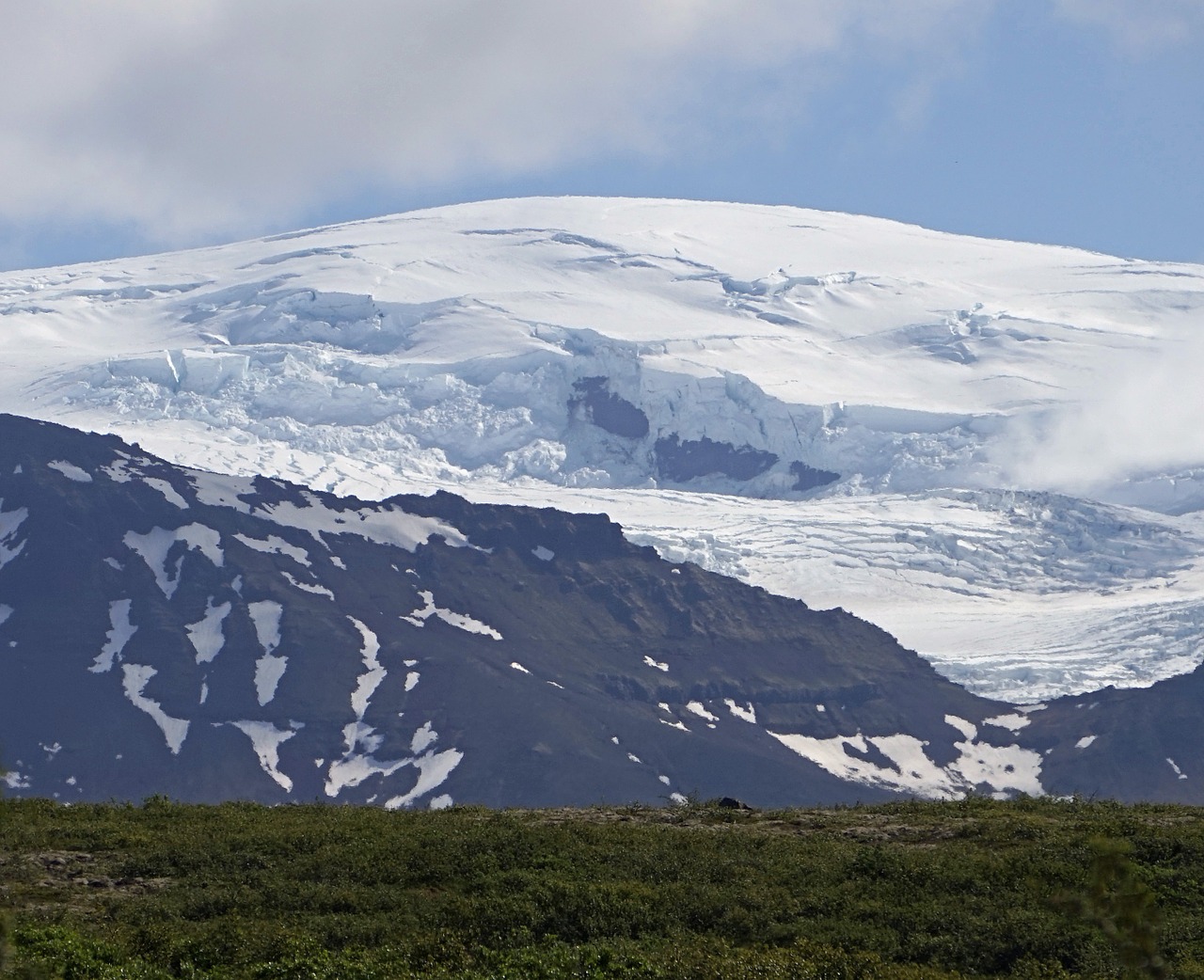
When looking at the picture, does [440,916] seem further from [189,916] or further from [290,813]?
[290,813]

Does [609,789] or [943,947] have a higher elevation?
[943,947]

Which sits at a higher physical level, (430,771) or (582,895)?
(582,895)

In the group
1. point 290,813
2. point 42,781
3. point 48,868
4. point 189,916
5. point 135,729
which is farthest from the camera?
point 135,729

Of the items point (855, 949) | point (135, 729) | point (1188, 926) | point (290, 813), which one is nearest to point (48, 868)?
point (290, 813)

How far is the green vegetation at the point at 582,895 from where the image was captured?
2145 centimetres

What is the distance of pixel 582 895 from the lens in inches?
951

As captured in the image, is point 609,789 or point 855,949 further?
point 609,789

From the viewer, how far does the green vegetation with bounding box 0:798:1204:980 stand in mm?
21453

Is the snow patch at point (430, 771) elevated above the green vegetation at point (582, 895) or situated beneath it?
situated beneath

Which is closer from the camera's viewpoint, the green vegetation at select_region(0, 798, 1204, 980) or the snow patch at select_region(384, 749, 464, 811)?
the green vegetation at select_region(0, 798, 1204, 980)

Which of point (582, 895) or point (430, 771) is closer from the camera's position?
point (582, 895)

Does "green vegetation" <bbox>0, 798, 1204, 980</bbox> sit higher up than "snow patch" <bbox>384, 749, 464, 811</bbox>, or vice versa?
"green vegetation" <bbox>0, 798, 1204, 980</bbox>

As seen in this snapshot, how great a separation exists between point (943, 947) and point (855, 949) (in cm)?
125

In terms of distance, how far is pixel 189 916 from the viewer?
2402 cm
